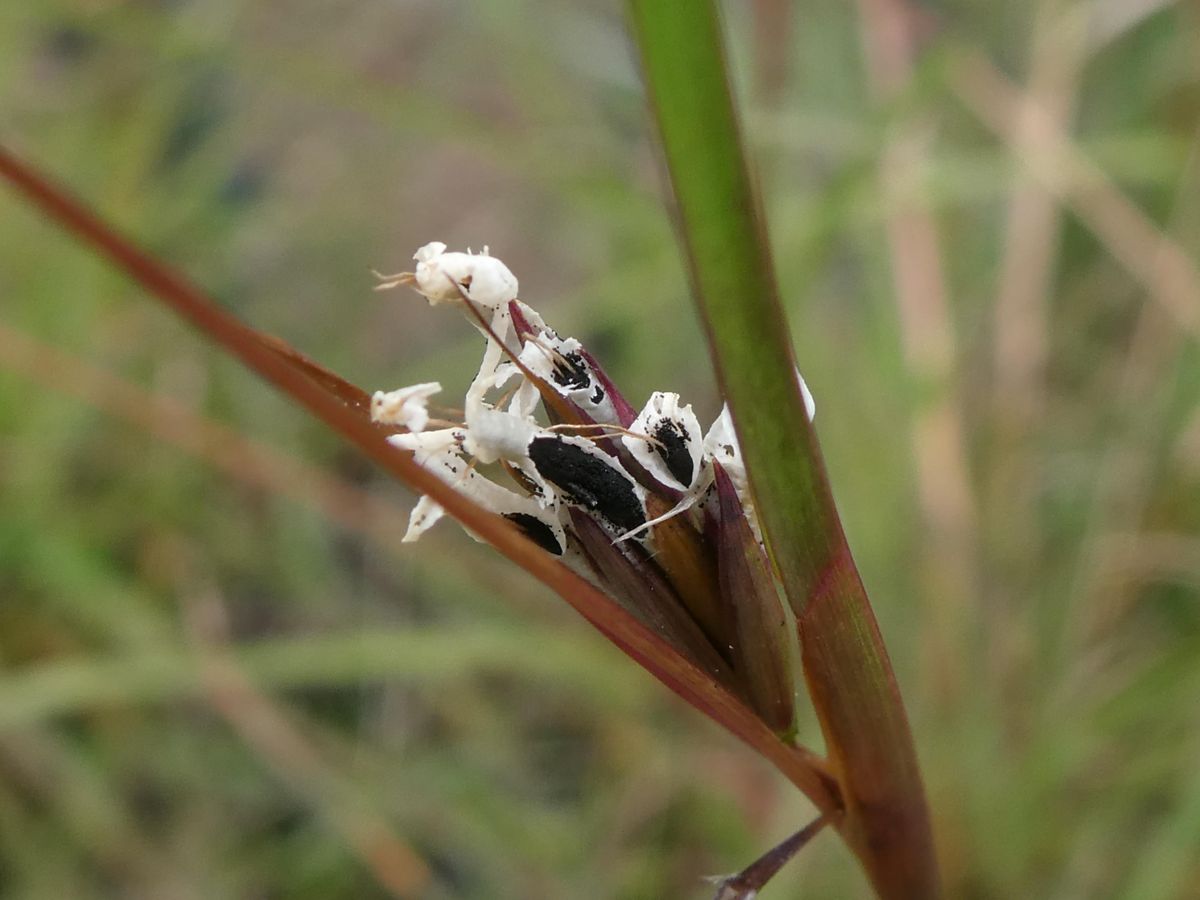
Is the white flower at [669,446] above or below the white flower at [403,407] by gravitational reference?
below

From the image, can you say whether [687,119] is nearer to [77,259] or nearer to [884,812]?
[884,812]

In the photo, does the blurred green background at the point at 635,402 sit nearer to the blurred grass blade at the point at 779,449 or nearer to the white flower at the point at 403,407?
the blurred grass blade at the point at 779,449

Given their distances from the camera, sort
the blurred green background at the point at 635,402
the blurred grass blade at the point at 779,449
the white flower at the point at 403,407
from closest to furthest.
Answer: the blurred grass blade at the point at 779,449
the white flower at the point at 403,407
the blurred green background at the point at 635,402

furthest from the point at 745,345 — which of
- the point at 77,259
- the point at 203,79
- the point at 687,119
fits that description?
the point at 203,79

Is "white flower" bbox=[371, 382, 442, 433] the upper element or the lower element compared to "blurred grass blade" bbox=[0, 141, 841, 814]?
upper

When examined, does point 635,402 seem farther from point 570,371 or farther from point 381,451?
point 381,451

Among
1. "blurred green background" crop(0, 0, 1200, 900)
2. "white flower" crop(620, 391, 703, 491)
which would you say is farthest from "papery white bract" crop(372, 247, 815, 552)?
"blurred green background" crop(0, 0, 1200, 900)

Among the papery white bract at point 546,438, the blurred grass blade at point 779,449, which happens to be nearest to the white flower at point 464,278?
the papery white bract at point 546,438

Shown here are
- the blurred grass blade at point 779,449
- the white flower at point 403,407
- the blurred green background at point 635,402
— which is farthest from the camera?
the blurred green background at point 635,402

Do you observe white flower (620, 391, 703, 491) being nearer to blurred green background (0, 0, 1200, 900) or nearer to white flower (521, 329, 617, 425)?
white flower (521, 329, 617, 425)
